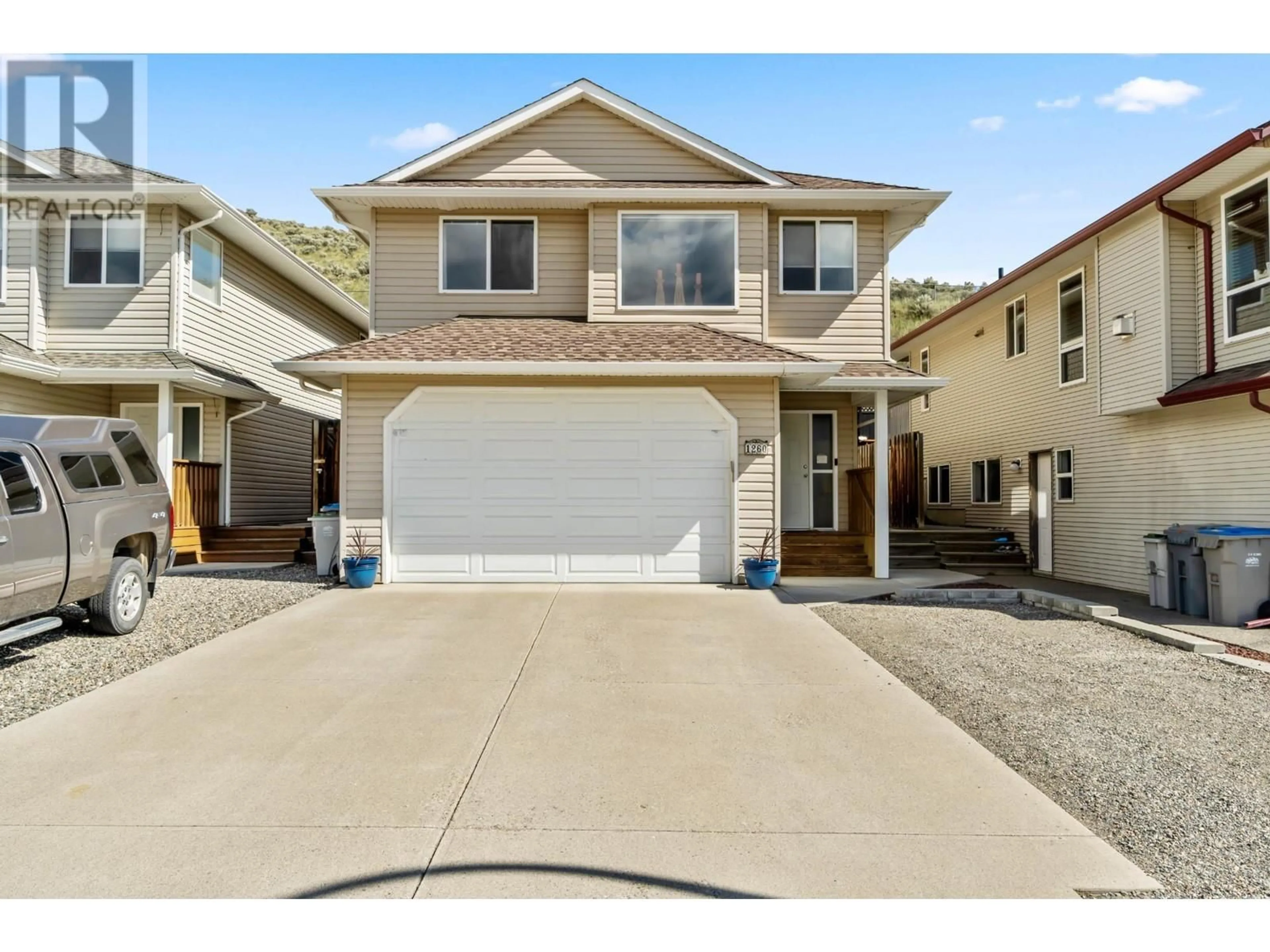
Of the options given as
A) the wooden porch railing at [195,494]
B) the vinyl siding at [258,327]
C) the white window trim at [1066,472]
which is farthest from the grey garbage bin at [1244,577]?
the wooden porch railing at [195,494]

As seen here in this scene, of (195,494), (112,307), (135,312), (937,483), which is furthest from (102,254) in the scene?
(937,483)

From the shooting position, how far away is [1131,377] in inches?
425

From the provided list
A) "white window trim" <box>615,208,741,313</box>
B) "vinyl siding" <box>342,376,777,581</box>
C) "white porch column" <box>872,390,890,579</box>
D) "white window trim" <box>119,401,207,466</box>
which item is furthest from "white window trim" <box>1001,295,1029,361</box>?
"white window trim" <box>119,401,207,466</box>

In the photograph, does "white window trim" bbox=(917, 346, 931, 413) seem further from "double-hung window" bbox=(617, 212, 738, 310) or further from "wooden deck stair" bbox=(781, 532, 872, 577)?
"double-hung window" bbox=(617, 212, 738, 310)

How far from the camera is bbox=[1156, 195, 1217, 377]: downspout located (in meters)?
9.70

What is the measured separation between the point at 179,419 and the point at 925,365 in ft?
56.1

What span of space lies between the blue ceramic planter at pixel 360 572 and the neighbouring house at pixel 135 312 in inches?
121

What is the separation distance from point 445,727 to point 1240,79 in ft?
29.0

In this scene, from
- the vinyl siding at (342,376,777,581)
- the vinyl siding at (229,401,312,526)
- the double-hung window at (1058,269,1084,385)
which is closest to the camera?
the vinyl siding at (342,376,777,581)

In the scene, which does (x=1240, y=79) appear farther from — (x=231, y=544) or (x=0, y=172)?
(x=0, y=172)

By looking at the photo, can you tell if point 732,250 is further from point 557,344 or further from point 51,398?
point 51,398

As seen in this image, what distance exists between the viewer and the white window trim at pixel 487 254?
11.6 metres

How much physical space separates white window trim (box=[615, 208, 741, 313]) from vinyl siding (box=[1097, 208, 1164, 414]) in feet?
18.9

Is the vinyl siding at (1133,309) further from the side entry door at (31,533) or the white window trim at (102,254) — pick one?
the white window trim at (102,254)
